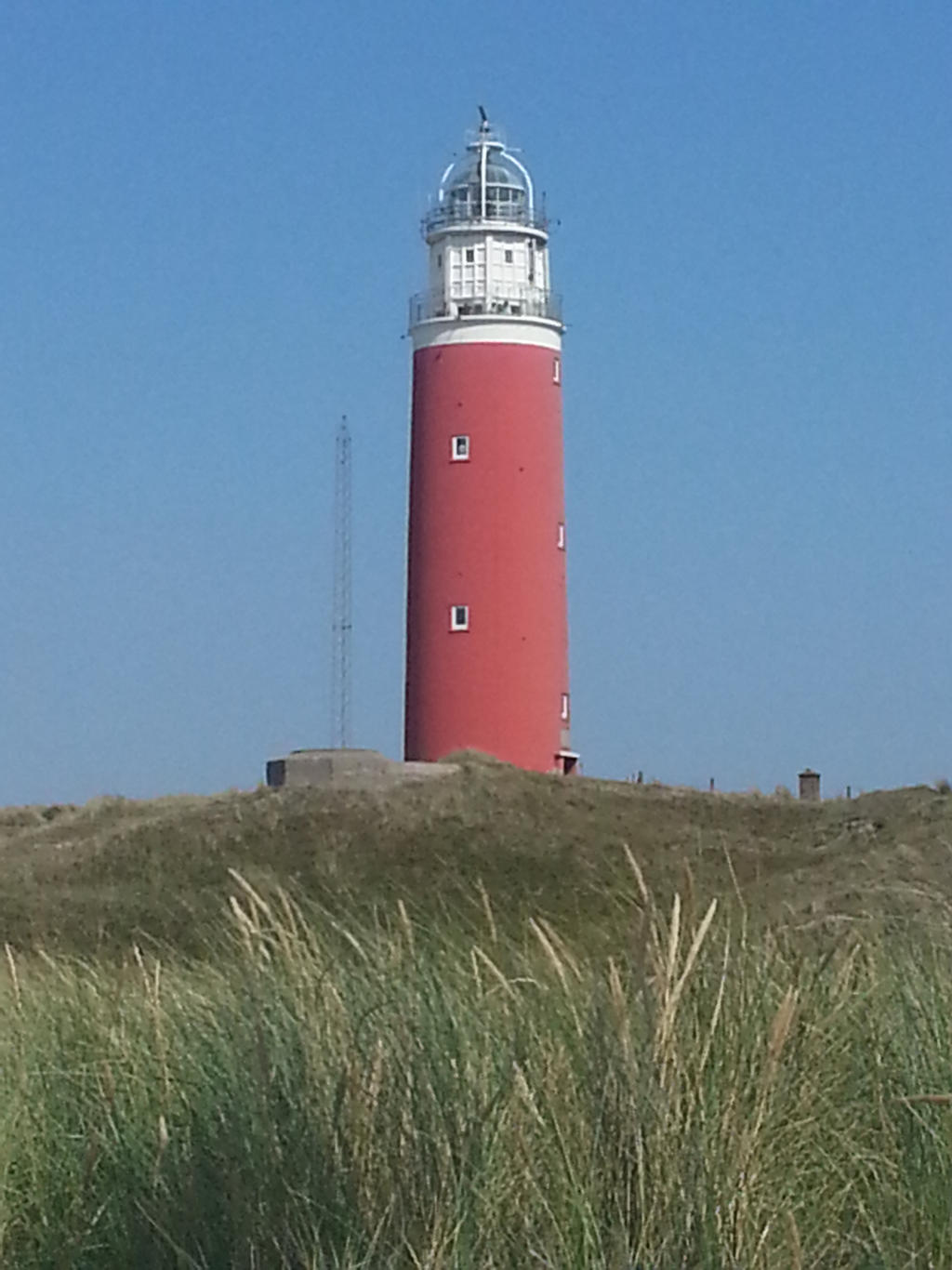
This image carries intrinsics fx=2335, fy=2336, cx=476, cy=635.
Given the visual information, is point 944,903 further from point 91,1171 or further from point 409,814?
point 409,814

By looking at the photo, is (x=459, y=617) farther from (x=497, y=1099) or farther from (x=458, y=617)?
(x=497, y=1099)

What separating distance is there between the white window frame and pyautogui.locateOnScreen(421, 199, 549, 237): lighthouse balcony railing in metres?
7.85

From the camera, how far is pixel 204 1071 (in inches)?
280

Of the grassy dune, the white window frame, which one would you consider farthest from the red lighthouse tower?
the grassy dune

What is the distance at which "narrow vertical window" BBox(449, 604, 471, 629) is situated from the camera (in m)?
40.4

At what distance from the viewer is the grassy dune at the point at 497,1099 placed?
18.2 ft

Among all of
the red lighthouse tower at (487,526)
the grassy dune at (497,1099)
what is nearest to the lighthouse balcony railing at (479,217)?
the red lighthouse tower at (487,526)

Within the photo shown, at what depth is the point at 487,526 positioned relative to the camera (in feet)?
134

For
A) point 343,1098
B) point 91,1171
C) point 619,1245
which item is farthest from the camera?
point 91,1171

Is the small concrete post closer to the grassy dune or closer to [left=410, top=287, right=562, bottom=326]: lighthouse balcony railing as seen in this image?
[left=410, top=287, right=562, bottom=326]: lighthouse balcony railing

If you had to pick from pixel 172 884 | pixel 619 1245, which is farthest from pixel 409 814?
pixel 619 1245

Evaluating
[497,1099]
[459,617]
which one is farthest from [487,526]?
[497,1099]

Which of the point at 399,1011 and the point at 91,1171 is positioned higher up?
the point at 399,1011

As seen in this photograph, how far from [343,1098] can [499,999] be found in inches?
25.0
